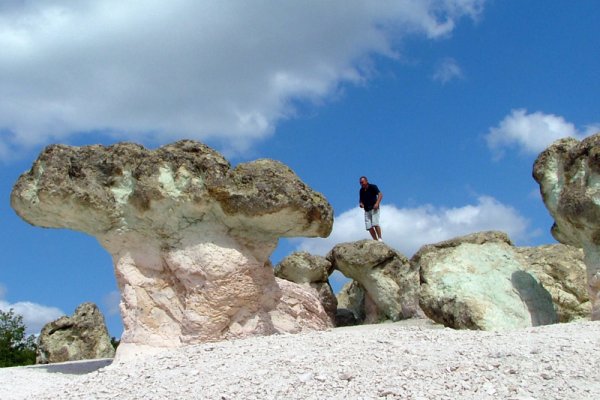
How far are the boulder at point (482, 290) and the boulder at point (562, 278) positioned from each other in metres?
0.55

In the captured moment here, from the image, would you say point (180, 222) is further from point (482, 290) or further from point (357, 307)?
point (357, 307)

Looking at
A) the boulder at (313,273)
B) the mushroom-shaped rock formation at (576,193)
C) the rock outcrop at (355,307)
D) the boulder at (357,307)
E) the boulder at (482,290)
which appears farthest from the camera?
the boulder at (313,273)

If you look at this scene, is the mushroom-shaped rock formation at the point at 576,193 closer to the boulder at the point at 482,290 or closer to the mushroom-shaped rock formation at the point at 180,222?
the boulder at the point at 482,290

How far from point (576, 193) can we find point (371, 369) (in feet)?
15.5

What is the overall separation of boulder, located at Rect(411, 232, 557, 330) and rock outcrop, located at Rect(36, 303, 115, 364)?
8.51 metres

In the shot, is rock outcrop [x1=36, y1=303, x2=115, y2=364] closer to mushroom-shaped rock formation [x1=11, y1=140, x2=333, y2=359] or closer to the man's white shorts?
mushroom-shaped rock formation [x1=11, y1=140, x2=333, y2=359]

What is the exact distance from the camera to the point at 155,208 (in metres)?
10.4

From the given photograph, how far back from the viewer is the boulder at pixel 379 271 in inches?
661

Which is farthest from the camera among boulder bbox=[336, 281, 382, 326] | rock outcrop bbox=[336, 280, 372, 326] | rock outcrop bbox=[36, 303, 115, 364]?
rock outcrop bbox=[336, 280, 372, 326]

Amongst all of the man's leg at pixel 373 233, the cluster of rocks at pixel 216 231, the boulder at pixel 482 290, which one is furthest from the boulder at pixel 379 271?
the cluster of rocks at pixel 216 231

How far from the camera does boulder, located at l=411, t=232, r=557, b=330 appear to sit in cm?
1062

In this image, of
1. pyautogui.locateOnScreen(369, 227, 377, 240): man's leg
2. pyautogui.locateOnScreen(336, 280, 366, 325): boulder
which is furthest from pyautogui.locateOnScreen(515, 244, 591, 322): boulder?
pyautogui.locateOnScreen(369, 227, 377, 240): man's leg

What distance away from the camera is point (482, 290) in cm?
1091

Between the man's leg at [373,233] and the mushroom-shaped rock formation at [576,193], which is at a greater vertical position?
the man's leg at [373,233]
